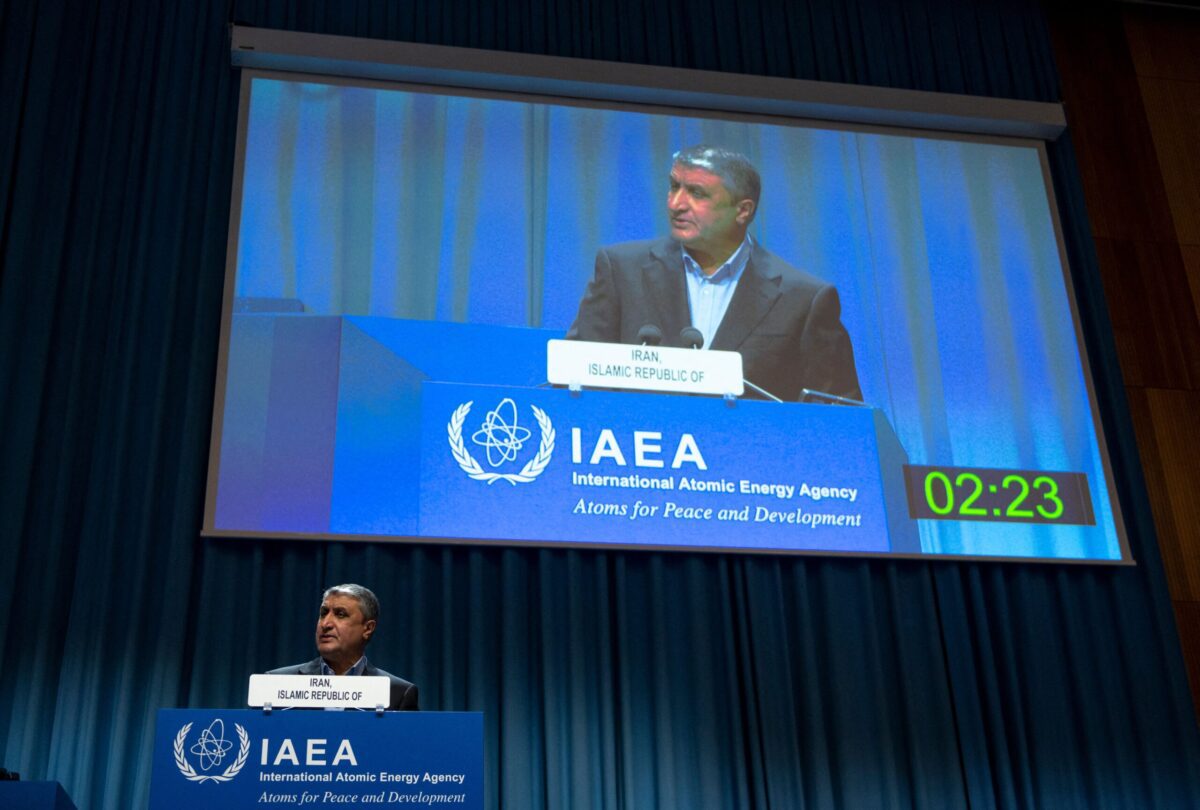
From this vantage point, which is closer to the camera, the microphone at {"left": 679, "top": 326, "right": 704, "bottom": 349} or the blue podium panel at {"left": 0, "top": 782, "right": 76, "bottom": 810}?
the blue podium panel at {"left": 0, "top": 782, "right": 76, "bottom": 810}

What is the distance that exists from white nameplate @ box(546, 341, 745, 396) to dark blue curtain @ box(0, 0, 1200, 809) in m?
0.64

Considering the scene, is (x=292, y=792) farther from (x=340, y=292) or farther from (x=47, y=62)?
(x=47, y=62)

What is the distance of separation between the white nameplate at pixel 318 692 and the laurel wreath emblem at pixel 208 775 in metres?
0.09

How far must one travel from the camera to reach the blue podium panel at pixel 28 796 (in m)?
2.17

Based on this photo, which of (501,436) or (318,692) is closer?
(318,692)

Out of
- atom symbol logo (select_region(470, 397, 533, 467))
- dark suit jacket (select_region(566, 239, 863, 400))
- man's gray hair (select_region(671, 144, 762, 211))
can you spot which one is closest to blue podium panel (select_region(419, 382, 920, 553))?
atom symbol logo (select_region(470, 397, 533, 467))

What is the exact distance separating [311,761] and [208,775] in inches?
6.7

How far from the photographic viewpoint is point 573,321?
4930 mm

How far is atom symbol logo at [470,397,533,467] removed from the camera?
4629mm

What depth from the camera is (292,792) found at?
225 cm

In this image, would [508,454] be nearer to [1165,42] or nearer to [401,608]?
[401,608]

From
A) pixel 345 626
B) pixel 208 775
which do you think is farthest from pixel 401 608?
pixel 208 775

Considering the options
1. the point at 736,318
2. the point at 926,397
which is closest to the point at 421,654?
the point at 736,318

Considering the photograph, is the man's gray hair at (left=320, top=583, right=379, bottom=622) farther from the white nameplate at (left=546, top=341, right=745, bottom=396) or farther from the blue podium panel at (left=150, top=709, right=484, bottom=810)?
the white nameplate at (left=546, top=341, right=745, bottom=396)
